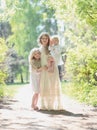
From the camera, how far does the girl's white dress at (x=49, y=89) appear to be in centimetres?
1068

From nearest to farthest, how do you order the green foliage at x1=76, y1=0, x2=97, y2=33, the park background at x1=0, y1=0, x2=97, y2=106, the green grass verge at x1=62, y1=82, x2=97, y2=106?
the green foliage at x1=76, y1=0, x2=97, y2=33 < the park background at x1=0, y1=0, x2=97, y2=106 < the green grass verge at x1=62, y1=82, x2=97, y2=106

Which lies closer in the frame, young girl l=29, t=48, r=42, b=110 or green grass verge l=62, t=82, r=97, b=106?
young girl l=29, t=48, r=42, b=110

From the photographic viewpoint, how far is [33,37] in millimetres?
52219

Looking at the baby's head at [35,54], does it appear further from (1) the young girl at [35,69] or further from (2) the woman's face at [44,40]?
(2) the woman's face at [44,40]

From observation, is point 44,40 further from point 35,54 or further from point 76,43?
point 76,43

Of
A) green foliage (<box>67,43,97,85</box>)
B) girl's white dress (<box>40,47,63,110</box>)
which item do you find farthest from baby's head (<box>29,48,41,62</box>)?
green foliage (<box>67,43,97,85</box>)

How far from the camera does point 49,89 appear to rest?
10758mm

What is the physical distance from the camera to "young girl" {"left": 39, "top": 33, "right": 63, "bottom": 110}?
1068 centimetres

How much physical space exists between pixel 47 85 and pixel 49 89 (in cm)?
12

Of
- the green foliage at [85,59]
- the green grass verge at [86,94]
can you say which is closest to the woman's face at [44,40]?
the green foliage at [85,59]

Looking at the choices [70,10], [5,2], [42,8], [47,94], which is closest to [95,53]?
[70,10]

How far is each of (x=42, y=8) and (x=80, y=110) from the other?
131ft

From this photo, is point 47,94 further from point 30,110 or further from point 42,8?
point 42,8

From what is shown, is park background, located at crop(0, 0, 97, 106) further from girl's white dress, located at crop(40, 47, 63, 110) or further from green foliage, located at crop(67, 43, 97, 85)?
girl's white dress, located at crop(40, 47, 63, 110)
